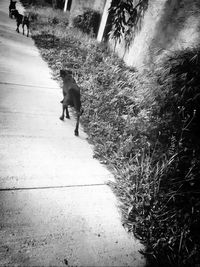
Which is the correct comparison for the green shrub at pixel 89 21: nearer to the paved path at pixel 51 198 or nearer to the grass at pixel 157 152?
the grass at pixel 157 152

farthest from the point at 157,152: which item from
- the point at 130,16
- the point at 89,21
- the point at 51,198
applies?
the point at 89,21

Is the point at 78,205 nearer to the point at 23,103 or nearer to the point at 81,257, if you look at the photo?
the point at 81,257

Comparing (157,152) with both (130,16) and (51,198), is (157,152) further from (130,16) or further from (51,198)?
(130,16)

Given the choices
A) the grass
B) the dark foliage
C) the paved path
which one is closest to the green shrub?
the dark foliage

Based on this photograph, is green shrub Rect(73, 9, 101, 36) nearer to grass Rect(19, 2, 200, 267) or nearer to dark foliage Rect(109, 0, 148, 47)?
A: dark foliage Rect(109, 0, 148, 47)

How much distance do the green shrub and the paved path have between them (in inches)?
298

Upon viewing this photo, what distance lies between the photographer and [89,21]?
33.7ft

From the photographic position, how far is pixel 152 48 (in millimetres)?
6094

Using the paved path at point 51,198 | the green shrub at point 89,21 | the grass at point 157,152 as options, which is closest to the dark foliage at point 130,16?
the grass at point 157,152

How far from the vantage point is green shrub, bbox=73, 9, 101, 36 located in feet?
33.5

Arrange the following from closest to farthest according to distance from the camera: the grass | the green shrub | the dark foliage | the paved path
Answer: the paved path < the grass < the dark foliage < the green shrub

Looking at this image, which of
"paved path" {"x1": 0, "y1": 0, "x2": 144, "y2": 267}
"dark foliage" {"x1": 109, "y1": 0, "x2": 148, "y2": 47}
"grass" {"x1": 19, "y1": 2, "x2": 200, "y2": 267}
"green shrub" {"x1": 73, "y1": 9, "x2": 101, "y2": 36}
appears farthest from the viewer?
"green shrub" {"x1": 73, "y1": 9, "x2": 101, "y2": 36}

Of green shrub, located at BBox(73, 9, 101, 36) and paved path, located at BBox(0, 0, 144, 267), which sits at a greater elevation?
green shrub, located at BBox(73, 9, 101, 36)

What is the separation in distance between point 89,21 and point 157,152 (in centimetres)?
923
